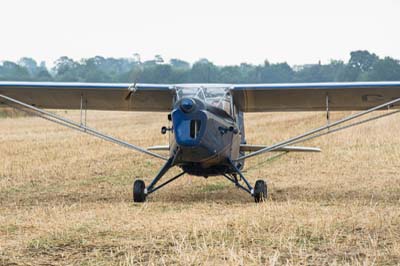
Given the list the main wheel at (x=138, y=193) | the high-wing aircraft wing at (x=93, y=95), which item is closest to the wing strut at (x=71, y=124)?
the high-wing aircraft wing at (x=93, y=95)

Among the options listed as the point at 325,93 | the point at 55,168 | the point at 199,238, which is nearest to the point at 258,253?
the point at 199,238

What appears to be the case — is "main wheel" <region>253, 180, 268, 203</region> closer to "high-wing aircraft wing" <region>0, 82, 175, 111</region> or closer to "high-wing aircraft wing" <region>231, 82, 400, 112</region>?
"high-wing aircraft wing" <region>231, 82, 400, 112</region>

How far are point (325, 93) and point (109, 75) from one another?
84.7ft

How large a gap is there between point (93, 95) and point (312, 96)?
3948 mm

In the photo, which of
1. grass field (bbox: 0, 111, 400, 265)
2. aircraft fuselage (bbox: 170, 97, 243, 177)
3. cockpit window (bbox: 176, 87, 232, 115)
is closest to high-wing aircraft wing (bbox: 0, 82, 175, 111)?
cockpit window (bbox: 176, 87, 232, 115)

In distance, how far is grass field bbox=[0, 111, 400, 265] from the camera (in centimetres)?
718

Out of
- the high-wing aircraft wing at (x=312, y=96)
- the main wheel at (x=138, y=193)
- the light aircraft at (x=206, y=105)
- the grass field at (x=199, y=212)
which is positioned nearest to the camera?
the grass field at (x=199, y=212)

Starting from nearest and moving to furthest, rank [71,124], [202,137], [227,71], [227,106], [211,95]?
[202,137] → [211,95] → [227,106] → [71,124] → [227,71]

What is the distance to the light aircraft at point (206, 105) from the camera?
12148 mm

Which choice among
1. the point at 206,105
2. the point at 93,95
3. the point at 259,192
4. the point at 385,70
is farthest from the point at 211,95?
the point at 385,70

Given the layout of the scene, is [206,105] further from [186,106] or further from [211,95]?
[211,95]

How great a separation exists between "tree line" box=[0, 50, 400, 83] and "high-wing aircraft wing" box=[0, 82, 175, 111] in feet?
25.1

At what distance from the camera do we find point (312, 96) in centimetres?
1475

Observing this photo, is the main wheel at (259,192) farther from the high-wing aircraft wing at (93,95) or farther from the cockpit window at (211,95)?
the high-wing aircraft wing at (93,95)
